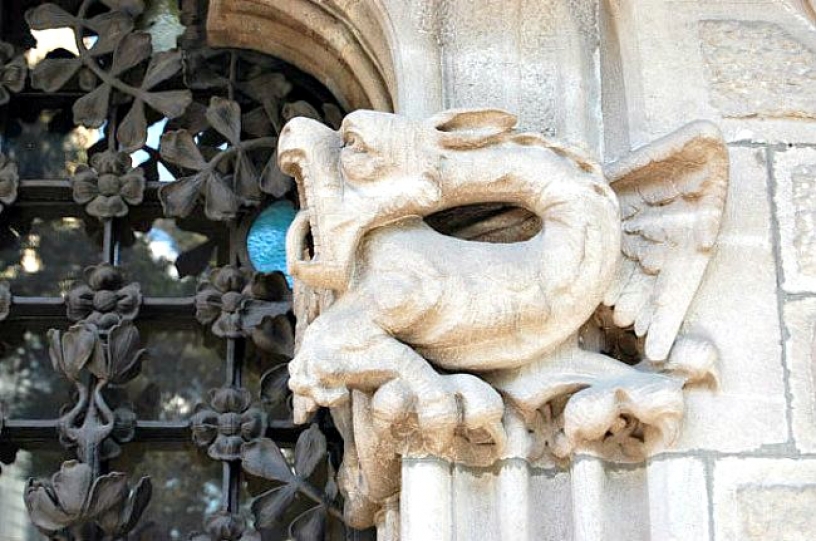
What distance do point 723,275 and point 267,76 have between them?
39.7 inches

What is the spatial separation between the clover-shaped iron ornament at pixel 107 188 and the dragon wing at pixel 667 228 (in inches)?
36.6

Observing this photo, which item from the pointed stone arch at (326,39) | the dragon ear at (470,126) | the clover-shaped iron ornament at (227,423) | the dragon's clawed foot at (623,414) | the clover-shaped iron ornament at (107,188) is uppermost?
the pointed stone arch at (326,39)

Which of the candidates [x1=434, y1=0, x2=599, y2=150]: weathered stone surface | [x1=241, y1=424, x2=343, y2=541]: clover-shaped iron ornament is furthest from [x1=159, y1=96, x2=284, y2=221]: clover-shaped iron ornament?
[x1=434, y1=0, x2=599, y2=150]: weathered stone surface

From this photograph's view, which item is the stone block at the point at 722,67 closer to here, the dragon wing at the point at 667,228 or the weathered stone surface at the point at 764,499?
the dragon wing at the point at 667,228

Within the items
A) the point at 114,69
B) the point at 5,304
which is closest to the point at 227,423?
the point at 5,304

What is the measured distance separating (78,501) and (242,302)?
0.44 m

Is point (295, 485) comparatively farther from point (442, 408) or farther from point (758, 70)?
point (758, 70)

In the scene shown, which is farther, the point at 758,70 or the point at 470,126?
the point at 758,70

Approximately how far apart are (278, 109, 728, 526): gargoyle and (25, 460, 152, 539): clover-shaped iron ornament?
529 mm

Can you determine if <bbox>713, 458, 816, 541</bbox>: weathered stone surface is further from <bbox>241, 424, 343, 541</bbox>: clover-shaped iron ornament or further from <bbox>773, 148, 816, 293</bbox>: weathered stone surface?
<bbox>241, 424, 343, 541</bbox>: clover-shaped iron ornament

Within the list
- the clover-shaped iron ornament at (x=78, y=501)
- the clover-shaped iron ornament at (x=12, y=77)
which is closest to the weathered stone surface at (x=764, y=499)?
the clover-shaped iron ornament at (x=78, y=501)

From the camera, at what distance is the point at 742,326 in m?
2.21

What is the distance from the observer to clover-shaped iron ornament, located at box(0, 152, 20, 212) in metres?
2.77

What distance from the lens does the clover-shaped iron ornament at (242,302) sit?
2670 millimetres
